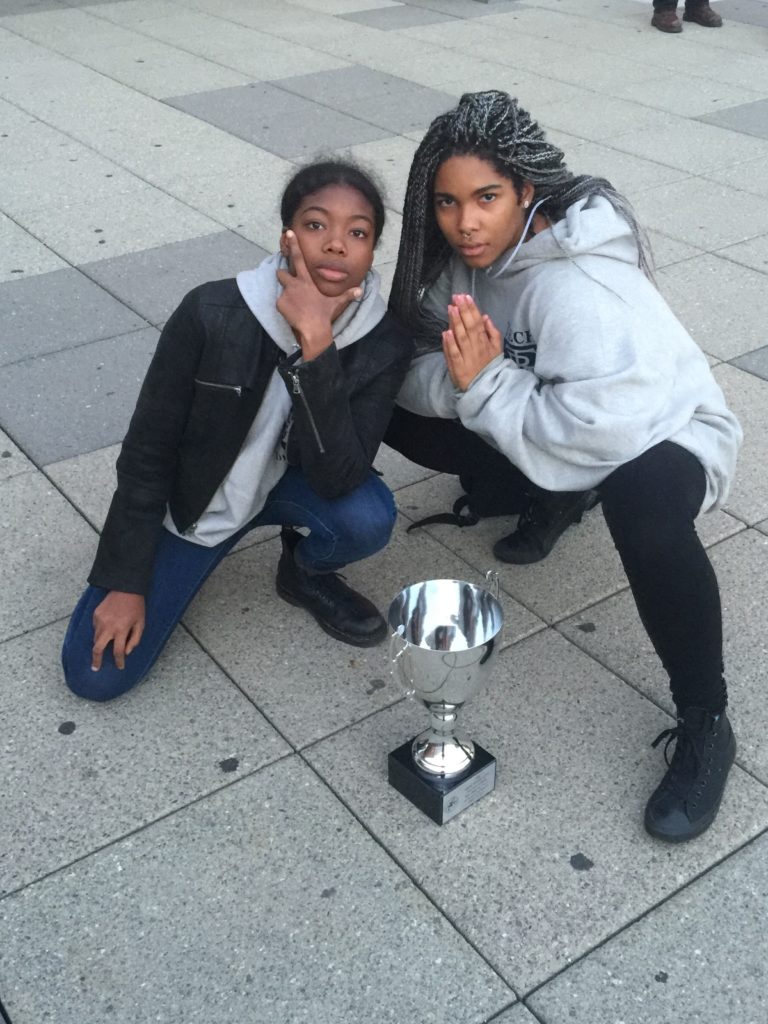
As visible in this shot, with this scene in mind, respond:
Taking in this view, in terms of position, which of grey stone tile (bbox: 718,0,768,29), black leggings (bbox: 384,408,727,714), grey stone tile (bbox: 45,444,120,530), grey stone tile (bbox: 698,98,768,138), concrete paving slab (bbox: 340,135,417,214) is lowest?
concrete paving slab (bbox: 340,135,417,214)

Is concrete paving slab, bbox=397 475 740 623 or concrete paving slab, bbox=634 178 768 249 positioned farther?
concrete paving slab, bbox=634 178 768 249

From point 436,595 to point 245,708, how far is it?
1.87 feet

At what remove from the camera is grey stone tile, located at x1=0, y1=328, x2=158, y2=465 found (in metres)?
3.95

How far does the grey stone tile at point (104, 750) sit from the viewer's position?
2.53 m

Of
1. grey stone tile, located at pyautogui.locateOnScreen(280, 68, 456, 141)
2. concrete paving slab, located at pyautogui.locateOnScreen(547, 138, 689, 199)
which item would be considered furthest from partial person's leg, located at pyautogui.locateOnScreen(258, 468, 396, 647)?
grey stone tile, located at pyautogui.locateOnScreen(280, 68, 456, 141)

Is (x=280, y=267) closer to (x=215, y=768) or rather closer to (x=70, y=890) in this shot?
(x=215, y=768)

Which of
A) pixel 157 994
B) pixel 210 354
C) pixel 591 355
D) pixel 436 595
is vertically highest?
pixel 591 355

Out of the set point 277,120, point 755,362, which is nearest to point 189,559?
point 755,362

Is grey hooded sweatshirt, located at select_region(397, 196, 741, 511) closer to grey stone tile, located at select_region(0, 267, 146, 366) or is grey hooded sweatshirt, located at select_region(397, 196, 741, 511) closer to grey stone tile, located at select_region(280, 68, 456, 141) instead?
grey stone tile, located at select_region(0, 267, 146, 366)

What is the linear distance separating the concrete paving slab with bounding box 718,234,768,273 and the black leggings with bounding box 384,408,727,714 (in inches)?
117

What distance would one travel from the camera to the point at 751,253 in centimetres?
→ 540

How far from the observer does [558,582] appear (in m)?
3.32

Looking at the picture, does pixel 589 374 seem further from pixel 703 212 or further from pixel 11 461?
pixel 703 212

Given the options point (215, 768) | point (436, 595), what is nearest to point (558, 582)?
point (436, 595)
